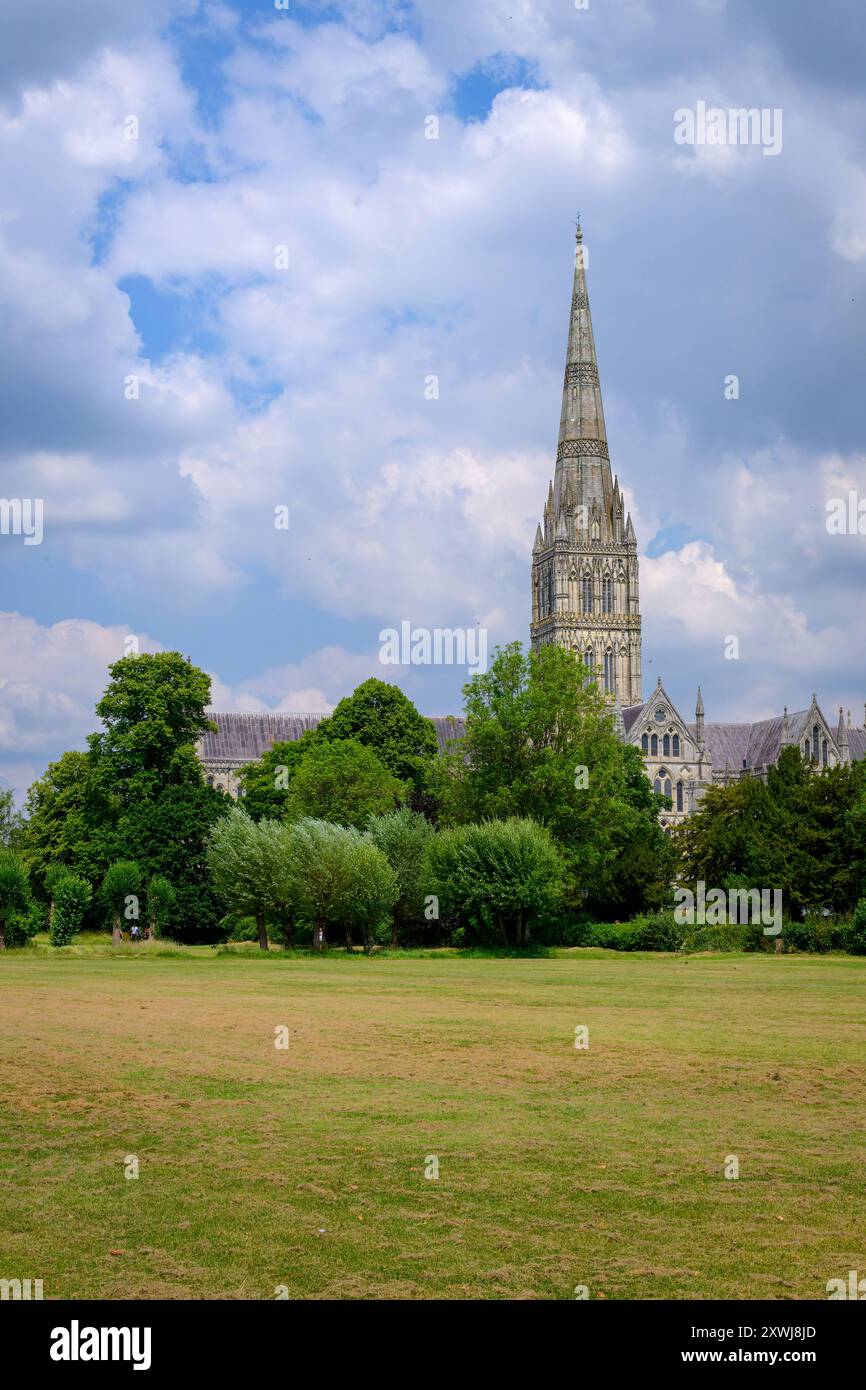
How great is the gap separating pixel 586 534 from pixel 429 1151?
153m

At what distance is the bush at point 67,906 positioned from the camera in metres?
56.8

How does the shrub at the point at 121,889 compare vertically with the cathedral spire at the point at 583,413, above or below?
below

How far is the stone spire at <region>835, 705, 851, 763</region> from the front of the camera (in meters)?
146

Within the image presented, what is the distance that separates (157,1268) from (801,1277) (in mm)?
4979

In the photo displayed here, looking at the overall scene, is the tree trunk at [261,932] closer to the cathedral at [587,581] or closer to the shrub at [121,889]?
the shrub at [121,889]

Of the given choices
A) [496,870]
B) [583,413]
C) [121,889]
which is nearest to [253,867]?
[121,889]

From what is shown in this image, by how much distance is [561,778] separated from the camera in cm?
6712

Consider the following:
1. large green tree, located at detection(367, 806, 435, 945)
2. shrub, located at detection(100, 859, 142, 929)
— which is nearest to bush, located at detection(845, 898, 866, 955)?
large green tree, located at detection(367, 806, 435, 945)

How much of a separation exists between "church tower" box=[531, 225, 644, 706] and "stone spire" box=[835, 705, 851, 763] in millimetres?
23981

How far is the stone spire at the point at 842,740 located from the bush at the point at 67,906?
338 feet

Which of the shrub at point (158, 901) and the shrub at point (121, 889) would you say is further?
the shrub at point (158, 901)

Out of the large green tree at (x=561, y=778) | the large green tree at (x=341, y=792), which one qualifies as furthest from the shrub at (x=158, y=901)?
the large green tree at (x=561, y=778)

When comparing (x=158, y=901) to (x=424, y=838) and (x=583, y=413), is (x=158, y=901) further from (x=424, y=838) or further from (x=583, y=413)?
(x=583, y=413)
